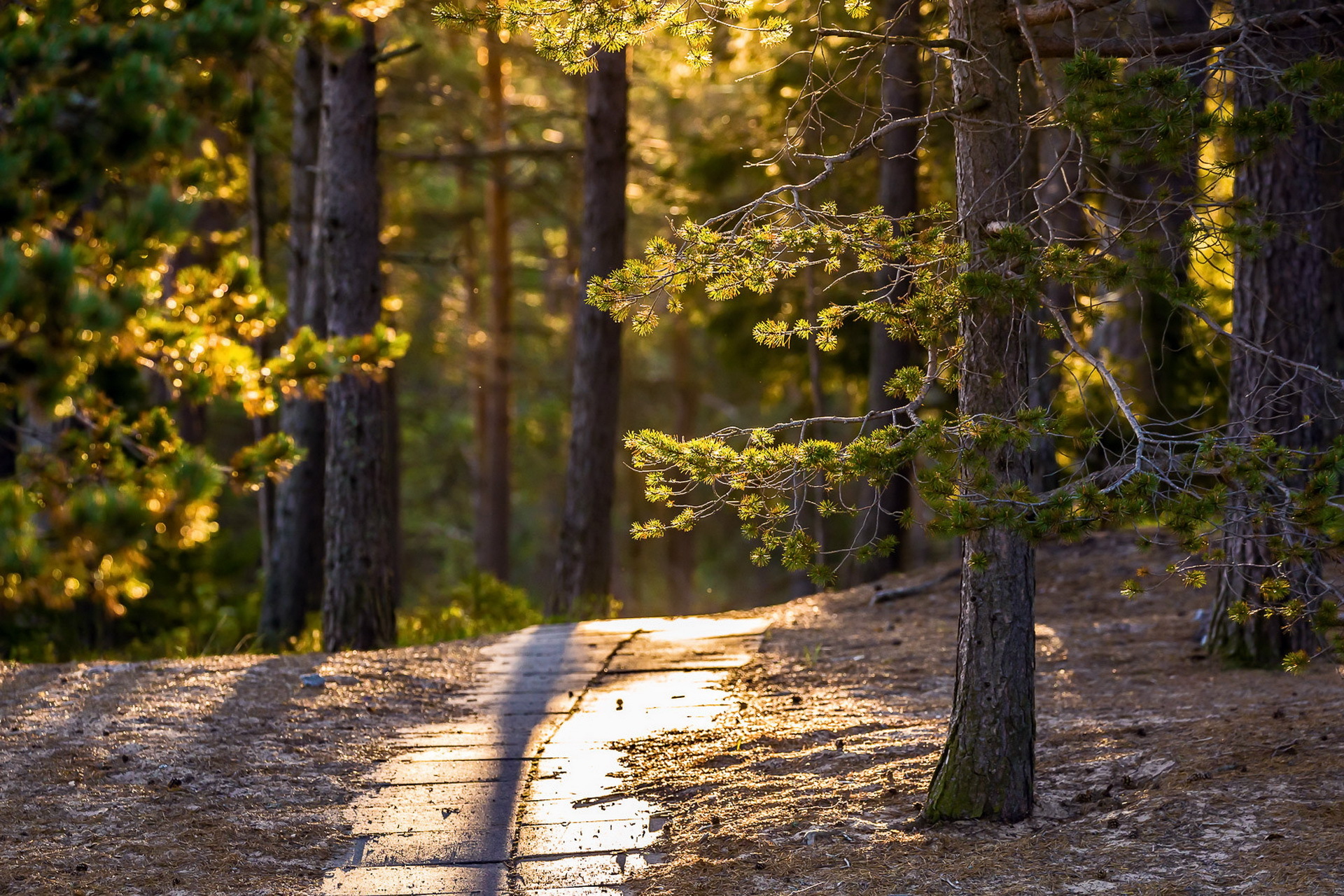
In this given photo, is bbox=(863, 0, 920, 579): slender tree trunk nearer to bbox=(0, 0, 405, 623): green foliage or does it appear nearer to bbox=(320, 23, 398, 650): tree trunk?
bbox=(320, 23, 398, 650): tree trunk

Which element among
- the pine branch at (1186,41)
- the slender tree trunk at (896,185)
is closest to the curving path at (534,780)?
the pine branch at (1186,41)

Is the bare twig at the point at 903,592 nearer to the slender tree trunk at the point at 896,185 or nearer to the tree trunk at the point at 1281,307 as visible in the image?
the slender tree trunk at the point at 896,185

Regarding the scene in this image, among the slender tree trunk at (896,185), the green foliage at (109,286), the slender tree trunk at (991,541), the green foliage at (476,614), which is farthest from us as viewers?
the slender tree trunk at (896,185)

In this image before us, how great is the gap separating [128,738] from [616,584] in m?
23.3

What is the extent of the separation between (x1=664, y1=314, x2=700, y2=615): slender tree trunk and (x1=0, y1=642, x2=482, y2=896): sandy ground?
52.2 ft

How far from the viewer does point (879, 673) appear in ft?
25.8

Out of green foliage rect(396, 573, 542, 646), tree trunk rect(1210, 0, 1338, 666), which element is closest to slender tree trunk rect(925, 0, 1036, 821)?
tree trunk rect(1210, 0, 1338, 666)

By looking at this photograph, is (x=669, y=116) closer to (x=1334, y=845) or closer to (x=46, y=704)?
(x=46, y=704)

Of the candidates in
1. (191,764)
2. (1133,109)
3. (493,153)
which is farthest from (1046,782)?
(493,153)

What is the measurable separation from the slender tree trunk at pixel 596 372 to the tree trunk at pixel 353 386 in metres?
3.25

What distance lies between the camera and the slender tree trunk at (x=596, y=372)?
1291 centimetres

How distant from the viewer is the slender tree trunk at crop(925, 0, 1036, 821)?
4.76 metres

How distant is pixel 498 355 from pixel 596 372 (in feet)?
22.7

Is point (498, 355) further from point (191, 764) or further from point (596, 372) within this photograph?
point (191, 764)
